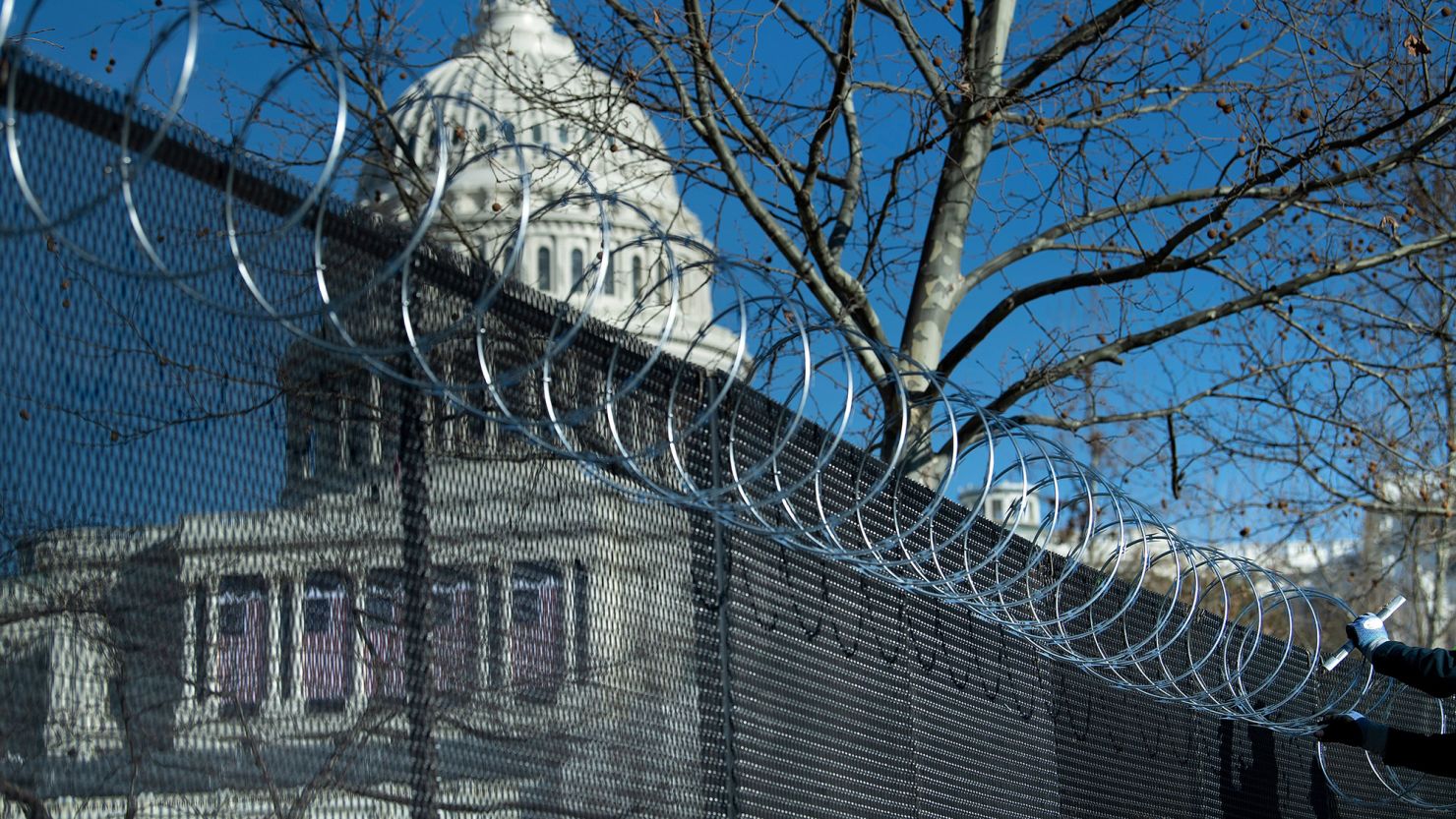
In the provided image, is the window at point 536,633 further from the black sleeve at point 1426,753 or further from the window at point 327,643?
the black sleeve at point 1426,753

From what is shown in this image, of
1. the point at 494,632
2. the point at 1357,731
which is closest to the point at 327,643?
the point at 494,632

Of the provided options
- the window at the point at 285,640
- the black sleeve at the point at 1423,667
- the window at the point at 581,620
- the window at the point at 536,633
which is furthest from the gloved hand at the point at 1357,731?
the window at the point at 285,640

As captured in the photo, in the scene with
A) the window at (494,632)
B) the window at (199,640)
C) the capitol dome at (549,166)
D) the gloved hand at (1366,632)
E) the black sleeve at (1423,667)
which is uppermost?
the capitol dome at (549,166)

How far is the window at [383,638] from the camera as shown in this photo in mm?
3908

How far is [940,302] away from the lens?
13.2 m

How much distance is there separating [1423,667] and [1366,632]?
0.81 m

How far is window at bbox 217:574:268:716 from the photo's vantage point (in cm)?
356

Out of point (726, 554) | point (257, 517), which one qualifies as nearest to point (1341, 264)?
point (726, 554)

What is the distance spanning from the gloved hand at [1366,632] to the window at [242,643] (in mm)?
5796

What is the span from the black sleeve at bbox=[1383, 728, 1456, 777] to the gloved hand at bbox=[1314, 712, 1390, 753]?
4.5 inches

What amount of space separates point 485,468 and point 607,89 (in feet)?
24.7

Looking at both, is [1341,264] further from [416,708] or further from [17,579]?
[17,579]

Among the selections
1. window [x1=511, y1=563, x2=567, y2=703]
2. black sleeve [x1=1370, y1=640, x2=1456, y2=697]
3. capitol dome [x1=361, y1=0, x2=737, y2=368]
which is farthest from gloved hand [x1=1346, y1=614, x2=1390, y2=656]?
window [x1=511, y1=563, x2=567, y2=703]

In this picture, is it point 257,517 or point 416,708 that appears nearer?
point 257,517
